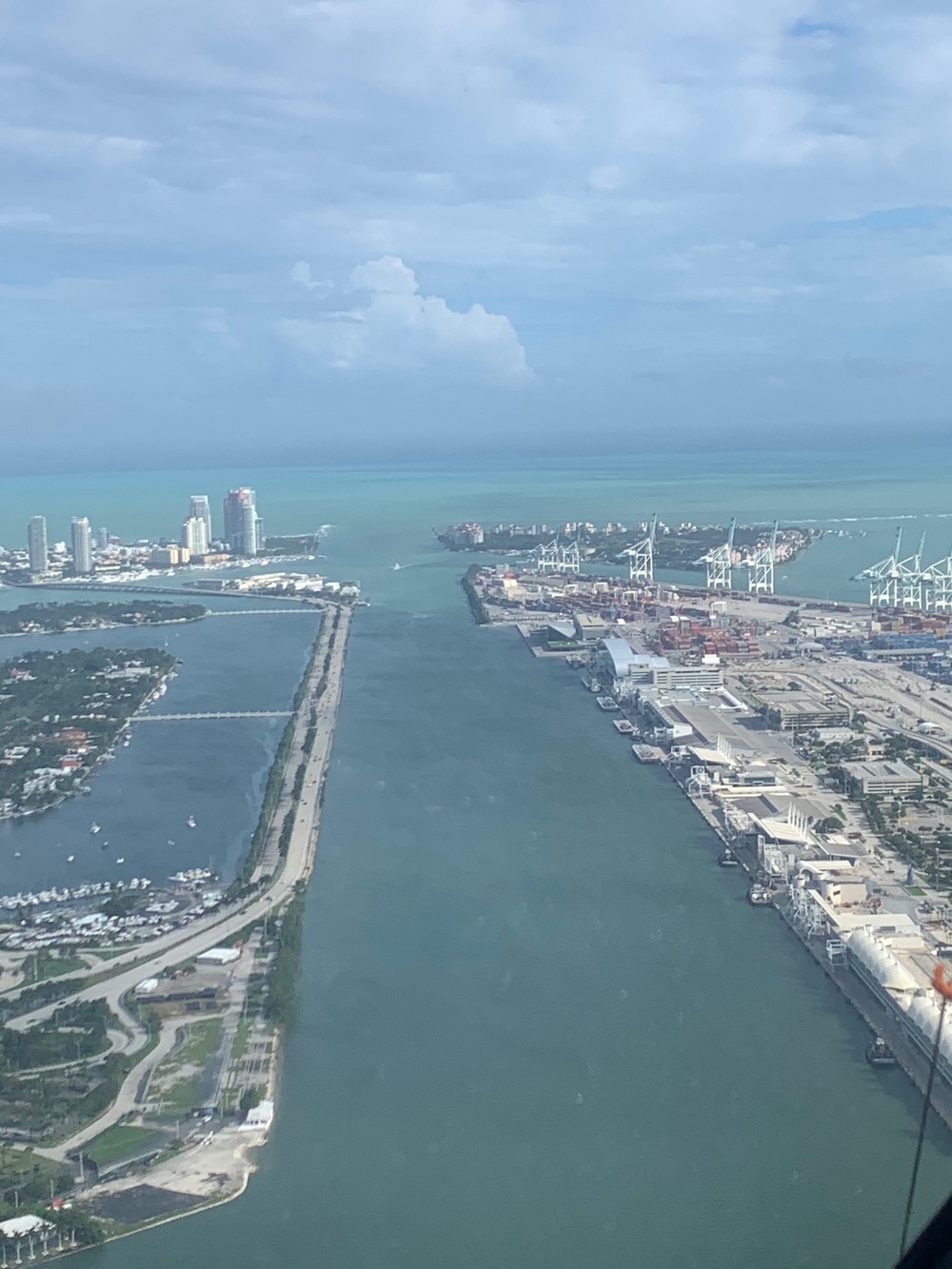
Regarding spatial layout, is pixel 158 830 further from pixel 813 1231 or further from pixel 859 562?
pixel 859 562

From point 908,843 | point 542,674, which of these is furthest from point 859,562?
point 908,843

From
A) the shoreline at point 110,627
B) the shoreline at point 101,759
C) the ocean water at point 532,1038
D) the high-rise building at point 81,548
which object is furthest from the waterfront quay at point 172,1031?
the high-rise building at point 81,548

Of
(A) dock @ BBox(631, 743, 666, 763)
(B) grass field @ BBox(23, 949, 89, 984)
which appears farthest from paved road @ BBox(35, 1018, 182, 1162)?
(A) dock @ BBox(631, 743, 666, 763)

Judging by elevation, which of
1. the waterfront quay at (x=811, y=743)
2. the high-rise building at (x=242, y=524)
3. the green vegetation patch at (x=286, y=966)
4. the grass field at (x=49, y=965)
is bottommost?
the grass field at (x=49, y=965)

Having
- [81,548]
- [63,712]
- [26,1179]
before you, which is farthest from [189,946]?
[81,548]

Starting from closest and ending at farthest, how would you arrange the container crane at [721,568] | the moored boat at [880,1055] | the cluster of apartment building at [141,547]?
the moored boat at [880,1055], the container crane at [721,568], the cluster of apartment building at [141,547]

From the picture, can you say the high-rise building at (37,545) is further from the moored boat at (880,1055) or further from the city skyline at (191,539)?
the moored boat at (880,1055)
